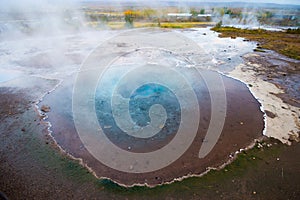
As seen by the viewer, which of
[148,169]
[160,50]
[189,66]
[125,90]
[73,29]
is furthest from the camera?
[73,29]

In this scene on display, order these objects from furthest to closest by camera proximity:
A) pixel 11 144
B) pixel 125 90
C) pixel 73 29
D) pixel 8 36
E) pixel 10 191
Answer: pixel 73 29 → pixel 8 36 → pixel 125 90 → pixel 11 144 → pixel 10 191

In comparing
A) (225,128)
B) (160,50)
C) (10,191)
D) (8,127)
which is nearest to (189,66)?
(160,50)

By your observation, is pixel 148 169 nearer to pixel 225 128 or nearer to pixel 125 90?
pixel 225 128

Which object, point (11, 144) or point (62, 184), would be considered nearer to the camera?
point (62, 184)

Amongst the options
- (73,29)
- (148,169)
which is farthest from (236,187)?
(73,29)

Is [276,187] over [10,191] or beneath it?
beneath

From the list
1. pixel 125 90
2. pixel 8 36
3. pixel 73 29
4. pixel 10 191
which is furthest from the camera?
pixel 73 29

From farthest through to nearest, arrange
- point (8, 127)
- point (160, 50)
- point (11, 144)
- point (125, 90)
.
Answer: point (160, 50)
point (125, 90)
point (8, 127)
point (11, 144)

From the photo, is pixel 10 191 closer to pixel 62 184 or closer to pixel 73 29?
pixel 62 184

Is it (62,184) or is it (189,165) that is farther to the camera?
(189,165)
